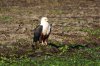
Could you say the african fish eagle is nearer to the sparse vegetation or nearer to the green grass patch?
the sparse vegetation

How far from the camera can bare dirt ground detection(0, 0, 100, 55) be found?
19.3 m

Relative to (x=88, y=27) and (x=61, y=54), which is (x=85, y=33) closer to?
(x=88, y=27)

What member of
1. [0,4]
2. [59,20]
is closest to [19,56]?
[59,20]

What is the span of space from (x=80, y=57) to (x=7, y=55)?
101 inches

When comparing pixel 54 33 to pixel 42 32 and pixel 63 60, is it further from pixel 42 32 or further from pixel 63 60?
pixel 63 60

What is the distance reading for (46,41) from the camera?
61.2 ft

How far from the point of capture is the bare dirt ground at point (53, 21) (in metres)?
19.3

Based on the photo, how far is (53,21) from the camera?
82.8 ft

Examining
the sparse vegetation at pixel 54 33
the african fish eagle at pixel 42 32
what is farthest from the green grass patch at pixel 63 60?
the african fish eagle at pixel 42 32

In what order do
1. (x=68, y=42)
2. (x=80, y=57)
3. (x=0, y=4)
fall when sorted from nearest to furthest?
(x=80, y=57), (x=68, y=42), (x=0, y=4)

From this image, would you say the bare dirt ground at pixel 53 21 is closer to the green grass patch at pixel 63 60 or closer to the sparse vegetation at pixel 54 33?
the sparse vegetation at pixel 54 33

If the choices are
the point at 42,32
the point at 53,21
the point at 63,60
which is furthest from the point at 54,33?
the point at 63,60

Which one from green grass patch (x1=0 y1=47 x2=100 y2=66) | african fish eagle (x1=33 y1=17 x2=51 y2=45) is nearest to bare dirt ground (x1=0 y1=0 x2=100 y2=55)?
african fish eagle (x1=33 y1=17 x2=51 y2=45)

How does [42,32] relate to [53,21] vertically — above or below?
above
